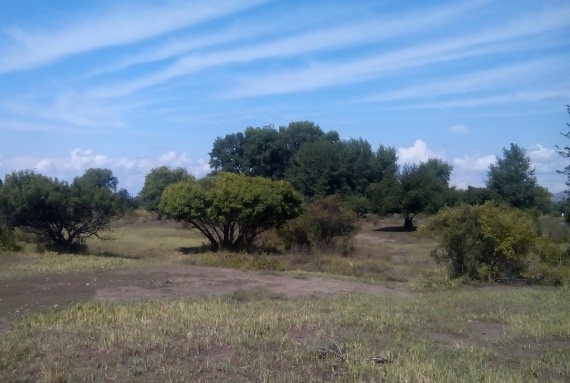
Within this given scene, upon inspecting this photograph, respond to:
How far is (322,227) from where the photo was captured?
37094 mm

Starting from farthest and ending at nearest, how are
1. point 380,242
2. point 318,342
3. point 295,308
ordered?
1. point 380,242
2. point 295,308
3. point 318,342

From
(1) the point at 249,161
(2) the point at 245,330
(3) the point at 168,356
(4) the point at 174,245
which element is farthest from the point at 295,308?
(1) the point at 249,161

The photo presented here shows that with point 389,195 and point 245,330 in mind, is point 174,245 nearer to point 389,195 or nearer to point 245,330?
point 389,195

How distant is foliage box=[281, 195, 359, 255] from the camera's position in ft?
121

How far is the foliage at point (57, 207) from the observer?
30953 millimetres

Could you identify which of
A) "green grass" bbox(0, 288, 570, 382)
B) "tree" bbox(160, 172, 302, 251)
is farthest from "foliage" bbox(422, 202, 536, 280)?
"tree" bbox(160, 172, 302, 251)

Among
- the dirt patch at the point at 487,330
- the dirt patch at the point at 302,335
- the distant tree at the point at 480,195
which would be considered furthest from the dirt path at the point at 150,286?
the distant tree at the point at 480,195

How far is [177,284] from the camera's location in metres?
20.1

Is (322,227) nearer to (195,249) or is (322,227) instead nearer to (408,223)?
(195,249)

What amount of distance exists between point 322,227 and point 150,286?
736 inches

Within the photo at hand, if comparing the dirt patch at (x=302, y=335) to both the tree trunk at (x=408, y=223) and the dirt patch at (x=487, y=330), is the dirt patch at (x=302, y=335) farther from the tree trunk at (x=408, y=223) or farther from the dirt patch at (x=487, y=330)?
the tree trunk at (x=408, y=223)

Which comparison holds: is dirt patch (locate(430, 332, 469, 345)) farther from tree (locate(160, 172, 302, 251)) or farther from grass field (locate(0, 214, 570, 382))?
tree (locate(160, 172, 302, 251))

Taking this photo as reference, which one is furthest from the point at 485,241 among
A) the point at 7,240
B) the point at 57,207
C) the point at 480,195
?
the point at 480,195

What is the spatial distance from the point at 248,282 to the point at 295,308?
676cm
